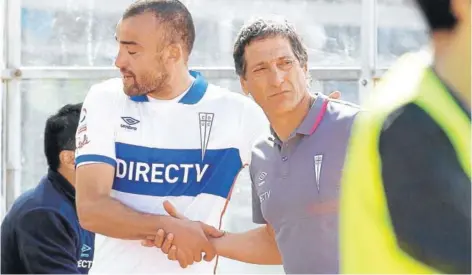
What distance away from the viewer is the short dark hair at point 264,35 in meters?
2.44

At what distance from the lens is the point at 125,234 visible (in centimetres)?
252

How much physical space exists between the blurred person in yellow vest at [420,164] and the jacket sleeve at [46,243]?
2.10 meters

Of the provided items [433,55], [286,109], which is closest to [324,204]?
[286,109]

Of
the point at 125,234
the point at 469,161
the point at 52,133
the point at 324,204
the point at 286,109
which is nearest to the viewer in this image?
the point at 469,161

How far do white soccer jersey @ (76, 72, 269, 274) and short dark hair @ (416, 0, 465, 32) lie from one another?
1669 millimetres

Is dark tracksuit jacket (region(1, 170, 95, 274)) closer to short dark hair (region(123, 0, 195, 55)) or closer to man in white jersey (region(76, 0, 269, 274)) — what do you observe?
man in white jersey (region(76, 0, 269, 274))

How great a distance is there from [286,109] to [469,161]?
1.38 meters

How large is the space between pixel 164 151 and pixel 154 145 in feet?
0.11

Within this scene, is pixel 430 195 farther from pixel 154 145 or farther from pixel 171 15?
pixel 171 15

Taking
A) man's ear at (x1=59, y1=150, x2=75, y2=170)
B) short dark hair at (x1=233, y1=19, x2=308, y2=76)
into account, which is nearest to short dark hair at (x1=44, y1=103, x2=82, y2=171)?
man's ear at (x1=59, y1=150, x2=75, y2=170)

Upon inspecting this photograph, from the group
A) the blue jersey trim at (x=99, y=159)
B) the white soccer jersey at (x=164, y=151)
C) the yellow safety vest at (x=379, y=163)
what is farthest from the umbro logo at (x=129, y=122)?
the yellow safety vest at (x=379, y=163)

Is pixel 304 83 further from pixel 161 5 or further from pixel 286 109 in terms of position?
pixel 161 5

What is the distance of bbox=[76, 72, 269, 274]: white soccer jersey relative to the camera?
Result: 2617mm

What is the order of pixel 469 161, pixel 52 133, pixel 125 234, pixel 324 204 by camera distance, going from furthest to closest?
pixel 52 133, pixel 125 234, pixel 324 204, pixel 469 161
